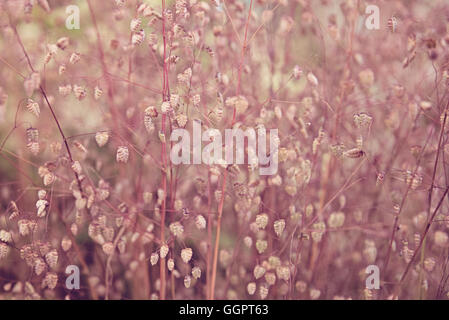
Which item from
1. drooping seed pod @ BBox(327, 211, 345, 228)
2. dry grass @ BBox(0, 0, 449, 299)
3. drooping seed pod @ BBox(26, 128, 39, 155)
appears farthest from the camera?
drooping seed pod @ BBox(327, 211, 345, 228)

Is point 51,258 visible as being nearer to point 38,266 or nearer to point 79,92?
point 38,266

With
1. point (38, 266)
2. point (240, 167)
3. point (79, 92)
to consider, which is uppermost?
point (79, 92)

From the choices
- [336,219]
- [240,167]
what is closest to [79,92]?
[240,167]

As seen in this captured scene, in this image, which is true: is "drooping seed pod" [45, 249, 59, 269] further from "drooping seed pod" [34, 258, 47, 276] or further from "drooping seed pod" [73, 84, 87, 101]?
"drooping seed pod" [73, 84, 87, 101]

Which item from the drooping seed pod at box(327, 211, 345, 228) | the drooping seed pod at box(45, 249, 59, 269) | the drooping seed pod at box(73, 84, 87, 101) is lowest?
the drooping seed pod at box(45, 249, 59, 269)

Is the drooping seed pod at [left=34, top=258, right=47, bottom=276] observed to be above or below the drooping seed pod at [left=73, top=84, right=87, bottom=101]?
below

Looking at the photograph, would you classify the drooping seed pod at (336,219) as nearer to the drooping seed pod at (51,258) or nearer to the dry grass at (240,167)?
the dry grass at (240,167)

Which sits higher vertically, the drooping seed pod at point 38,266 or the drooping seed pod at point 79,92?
the drooping seed pod at point 79,92

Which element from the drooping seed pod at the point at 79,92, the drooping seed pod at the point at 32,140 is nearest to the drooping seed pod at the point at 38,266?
the drooping seed pod at the point at 32,140

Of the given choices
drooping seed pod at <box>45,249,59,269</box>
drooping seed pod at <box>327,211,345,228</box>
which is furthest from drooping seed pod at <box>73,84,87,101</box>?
drooping seed pod at <box>327,211,345,228</box>

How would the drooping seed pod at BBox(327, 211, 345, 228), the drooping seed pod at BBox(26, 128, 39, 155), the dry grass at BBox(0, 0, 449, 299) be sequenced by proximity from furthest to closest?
1. the drooping seed pod at BBox(327, 211, 345, 228)
2. the dry grass at BBox(0, 0, 449, 299)
3. the drooping seed pod at BBox(26, 128, 39, 155)

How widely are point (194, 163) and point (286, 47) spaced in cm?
55

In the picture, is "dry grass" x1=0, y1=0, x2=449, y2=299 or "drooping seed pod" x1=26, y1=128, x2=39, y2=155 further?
"dry grass" x1=0, y1=0, x2=449, y2=299
